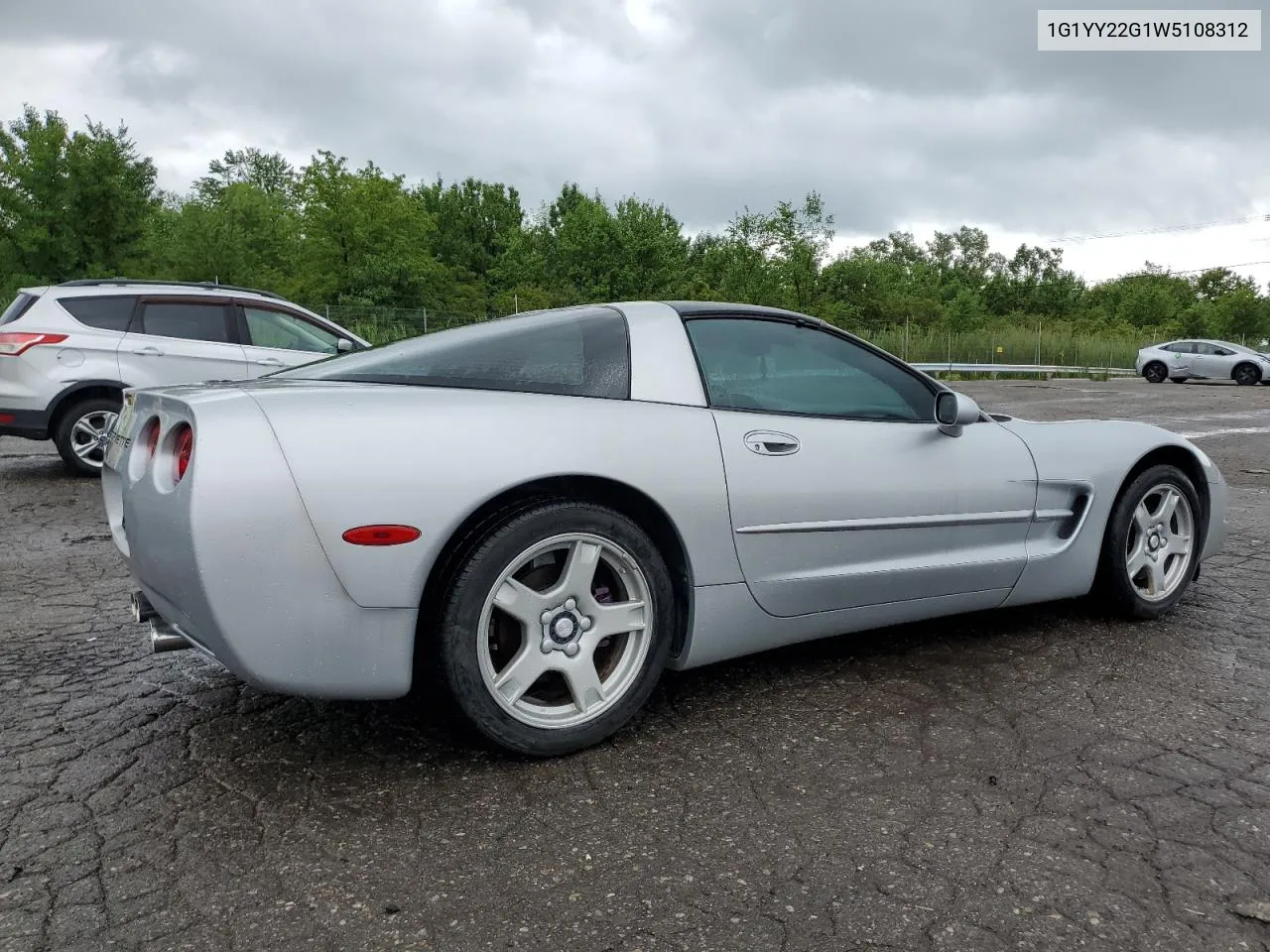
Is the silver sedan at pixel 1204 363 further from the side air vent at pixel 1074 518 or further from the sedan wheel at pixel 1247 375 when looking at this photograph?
the side air vent at pixel 1074 518

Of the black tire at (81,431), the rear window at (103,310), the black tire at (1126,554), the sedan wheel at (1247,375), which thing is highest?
the rear window at (103,310)

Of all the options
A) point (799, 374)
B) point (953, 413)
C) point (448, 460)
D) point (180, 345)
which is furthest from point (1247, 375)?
point (448, 460)

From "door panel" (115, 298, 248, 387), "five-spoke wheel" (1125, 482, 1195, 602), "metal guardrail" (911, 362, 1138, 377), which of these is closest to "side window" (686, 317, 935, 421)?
"five-spoke wheel" (1125, 482, 1195, 602)

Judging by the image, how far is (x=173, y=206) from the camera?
255 ft

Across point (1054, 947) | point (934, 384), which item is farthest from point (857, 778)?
point (934, 384)

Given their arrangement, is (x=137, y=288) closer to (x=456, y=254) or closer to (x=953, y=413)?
(x=953, y=413)

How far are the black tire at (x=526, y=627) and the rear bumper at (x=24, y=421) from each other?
6971mm

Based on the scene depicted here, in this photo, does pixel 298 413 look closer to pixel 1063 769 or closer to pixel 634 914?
pixel 634 914

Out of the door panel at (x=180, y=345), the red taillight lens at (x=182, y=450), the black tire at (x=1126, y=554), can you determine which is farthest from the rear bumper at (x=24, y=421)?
the black tire at (x=1126, y=554)

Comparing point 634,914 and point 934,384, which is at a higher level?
point 934,384

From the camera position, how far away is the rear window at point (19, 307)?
8.38 m

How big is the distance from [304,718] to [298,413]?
43.3 inches

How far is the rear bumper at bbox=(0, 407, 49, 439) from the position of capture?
26.7 feet

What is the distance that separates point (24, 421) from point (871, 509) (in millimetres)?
7435
